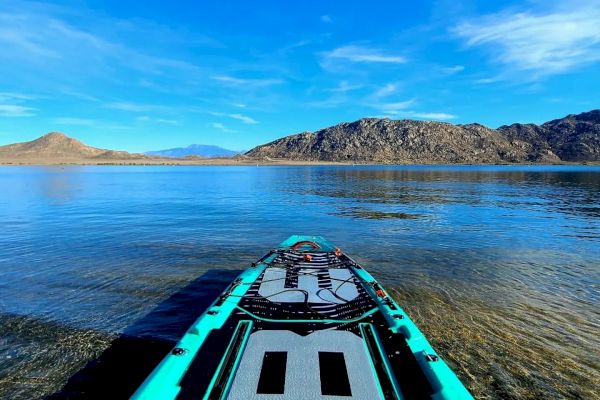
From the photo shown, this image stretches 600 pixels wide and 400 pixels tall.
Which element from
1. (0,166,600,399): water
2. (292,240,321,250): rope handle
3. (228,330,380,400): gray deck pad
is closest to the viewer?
(228,330,380,400): gray deck pad

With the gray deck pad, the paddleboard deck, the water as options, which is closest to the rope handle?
the water

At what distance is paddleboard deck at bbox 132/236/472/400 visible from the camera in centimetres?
546

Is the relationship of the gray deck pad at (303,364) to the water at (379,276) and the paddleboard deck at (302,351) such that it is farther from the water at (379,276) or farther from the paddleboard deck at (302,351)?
the water at (379,276)

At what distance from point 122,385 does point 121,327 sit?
113 inches

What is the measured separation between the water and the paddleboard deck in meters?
2.07

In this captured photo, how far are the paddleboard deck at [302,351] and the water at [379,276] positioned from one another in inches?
81.5

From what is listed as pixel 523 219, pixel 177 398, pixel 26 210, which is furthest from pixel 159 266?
pixel 523 219

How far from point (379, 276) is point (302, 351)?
8432mm

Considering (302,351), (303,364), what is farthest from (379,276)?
(303,364)

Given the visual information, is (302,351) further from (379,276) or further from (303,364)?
(379,276)

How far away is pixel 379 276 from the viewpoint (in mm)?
14445

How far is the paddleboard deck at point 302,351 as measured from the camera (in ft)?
17.9

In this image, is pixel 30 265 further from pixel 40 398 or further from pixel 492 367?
pixel 492 367

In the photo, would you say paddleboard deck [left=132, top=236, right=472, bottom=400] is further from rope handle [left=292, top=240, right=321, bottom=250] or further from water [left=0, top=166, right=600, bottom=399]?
rope handle [left=292, top=240, right=321, bottom=250]
